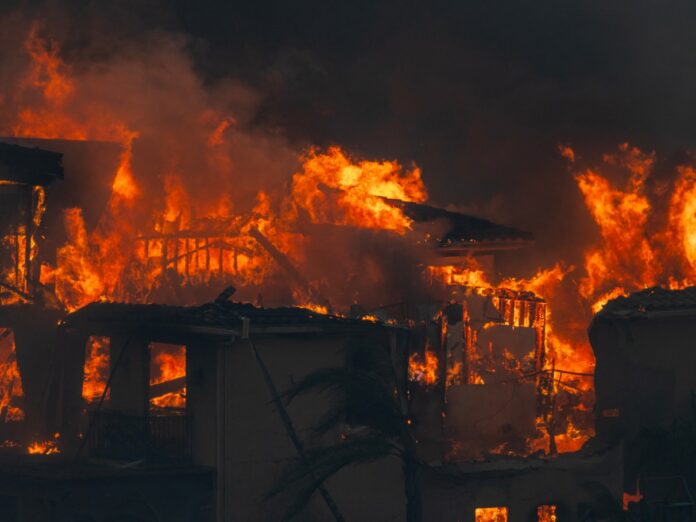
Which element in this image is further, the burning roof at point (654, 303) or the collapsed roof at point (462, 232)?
the collapsed roof at point (462, 232)

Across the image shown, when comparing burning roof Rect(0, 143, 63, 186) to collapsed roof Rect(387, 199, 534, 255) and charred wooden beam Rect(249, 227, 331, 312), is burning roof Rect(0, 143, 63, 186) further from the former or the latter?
collapsed roof Rect(387, 199, 534, 255)

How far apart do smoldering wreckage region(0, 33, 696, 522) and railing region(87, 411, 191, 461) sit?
42 millimetres

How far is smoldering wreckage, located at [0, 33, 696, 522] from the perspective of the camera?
2570 centimetres

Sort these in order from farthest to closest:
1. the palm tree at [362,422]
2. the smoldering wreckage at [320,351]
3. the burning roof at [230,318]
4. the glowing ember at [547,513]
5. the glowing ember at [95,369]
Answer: the glowing ember at [95,369]
the glowing ember at [547,513]
the smoldering wreckage at [320,351]
the burning roof at [230,318]
the palm tree at [362,422]

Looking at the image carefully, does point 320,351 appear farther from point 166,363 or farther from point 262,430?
point 166,363

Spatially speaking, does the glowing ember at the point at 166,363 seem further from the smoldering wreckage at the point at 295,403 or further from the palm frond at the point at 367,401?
the palm frond at the point at 367,401

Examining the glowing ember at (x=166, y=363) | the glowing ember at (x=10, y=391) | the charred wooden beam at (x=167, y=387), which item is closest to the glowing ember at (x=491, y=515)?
the charred wooden beam at (x=167, y=387)

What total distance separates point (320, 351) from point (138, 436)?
12.6ft

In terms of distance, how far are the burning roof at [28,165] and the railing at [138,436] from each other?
7026 mm

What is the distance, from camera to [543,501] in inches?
1068

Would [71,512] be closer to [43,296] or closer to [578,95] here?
[43,296]

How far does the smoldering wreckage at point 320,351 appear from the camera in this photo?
25703 millimetres

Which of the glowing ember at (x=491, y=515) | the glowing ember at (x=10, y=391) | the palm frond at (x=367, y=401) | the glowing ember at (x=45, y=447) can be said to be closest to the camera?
the palm frond at (x=367, y=401)

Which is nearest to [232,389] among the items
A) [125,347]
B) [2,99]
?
[125,347]
